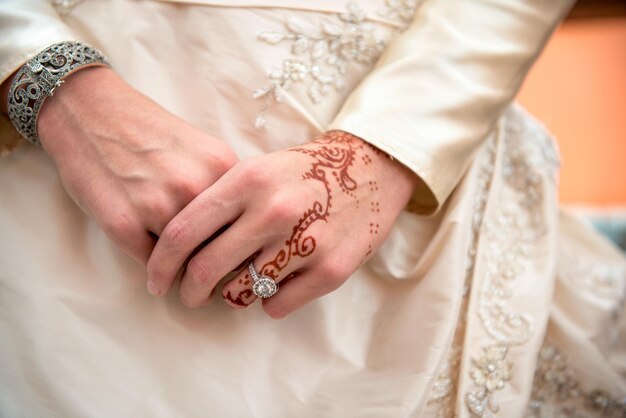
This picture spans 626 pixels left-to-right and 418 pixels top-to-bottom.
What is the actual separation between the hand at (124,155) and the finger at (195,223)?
0.03m

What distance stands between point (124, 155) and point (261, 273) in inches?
8.6

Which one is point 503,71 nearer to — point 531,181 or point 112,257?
point 531,181

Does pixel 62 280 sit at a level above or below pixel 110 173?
below

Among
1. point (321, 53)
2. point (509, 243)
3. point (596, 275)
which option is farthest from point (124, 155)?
point (596, 275)

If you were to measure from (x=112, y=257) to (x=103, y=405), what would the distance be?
0.59 feet

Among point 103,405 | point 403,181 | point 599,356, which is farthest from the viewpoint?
point 599,356

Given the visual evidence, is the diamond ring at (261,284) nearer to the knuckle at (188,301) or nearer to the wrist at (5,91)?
the knuckle at (188,301)

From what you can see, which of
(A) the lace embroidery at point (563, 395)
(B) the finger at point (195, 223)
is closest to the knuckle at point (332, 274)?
(B) the finger at point (195, 223)

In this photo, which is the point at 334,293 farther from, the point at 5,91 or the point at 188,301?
the point at 5,91

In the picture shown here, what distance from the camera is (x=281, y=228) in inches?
23.9

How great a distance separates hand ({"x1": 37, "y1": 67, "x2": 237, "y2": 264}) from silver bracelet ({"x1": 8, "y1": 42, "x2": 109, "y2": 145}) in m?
0.01

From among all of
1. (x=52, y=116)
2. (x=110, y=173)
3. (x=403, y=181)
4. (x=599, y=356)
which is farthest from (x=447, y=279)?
(x=52, y=116)

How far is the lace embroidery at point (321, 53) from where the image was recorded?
2.48ft

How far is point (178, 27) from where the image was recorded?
0.76m
